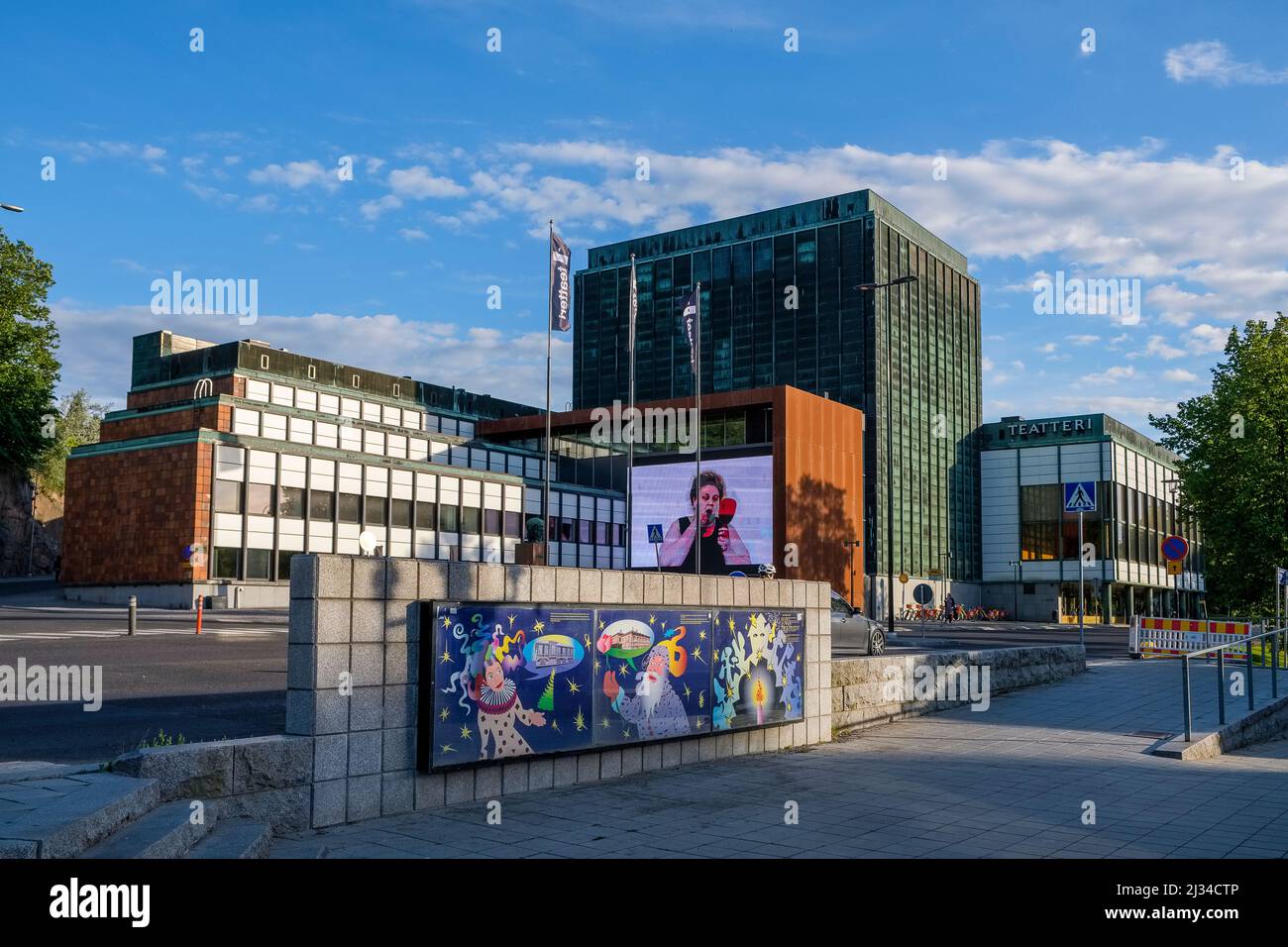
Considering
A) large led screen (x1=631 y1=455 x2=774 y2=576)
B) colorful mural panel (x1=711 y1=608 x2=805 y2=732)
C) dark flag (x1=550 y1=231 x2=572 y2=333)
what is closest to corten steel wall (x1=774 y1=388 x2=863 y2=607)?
large led screen (x1=631 y1=455 x2=774 y2=576)

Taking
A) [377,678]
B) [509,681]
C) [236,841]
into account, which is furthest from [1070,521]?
[236,841]

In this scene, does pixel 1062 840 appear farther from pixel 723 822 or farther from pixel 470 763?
pixel 470 763

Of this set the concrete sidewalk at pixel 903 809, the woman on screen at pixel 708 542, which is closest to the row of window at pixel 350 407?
the woman on screen at pixel 708 542

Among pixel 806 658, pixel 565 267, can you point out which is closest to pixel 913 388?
pixel 565 267

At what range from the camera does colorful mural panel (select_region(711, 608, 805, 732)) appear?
1194cm

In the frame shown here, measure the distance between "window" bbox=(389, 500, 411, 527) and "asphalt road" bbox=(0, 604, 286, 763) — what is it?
2354 cm

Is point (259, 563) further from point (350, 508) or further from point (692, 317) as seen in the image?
point (692, 317)

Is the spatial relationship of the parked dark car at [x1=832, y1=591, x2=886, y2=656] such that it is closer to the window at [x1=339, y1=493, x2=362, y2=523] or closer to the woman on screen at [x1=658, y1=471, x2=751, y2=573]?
the woman on screen at [x1=658, y1=471, x2=751, y2=573]

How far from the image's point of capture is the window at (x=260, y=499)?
4747 centimetres

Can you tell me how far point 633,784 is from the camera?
10094 millimetres

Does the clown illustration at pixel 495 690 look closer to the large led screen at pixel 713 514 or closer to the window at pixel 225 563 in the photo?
the window at pixel 225 563

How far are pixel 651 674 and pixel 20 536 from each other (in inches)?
2805

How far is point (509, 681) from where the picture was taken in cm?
902
